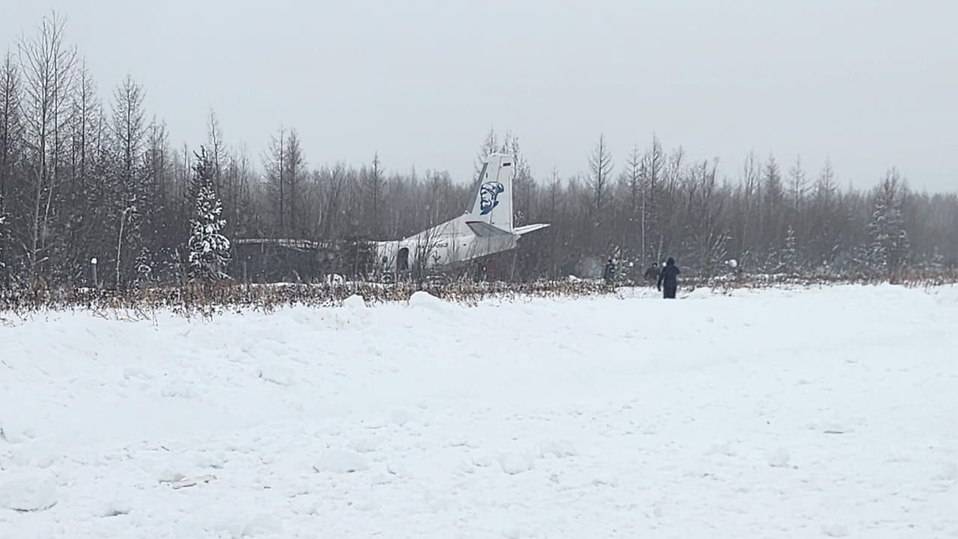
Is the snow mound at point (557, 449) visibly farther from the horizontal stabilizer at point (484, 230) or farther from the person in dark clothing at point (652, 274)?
the person in dark clothing at point (652, 274)

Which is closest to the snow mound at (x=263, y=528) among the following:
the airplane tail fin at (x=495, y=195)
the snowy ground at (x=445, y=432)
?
the snowy ground at (x=445, y=432)

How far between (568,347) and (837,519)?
29.3ft

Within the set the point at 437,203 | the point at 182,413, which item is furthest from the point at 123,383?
the point at 437,203

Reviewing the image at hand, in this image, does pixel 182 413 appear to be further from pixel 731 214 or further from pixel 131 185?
pixel 731 214

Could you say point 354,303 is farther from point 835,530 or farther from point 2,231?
point 2,231

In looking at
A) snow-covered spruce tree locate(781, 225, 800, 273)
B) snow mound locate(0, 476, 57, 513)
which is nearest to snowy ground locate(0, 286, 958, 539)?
snow mound locate(0, 476, 57, 513)

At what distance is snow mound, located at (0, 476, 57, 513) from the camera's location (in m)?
5.53

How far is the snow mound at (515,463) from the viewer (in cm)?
667

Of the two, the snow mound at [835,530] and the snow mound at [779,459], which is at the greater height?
the snow mound at [779,459]

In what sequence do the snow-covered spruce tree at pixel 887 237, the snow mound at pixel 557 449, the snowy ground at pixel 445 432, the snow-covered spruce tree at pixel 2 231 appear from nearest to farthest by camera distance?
the snowy ground at pixel 445 432, the snow mound at pixel 557 449, the snow-covered spruce tree at pixel 2 231, the snow-covered spruce tree at pixel 887 237

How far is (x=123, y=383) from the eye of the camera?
8766mm

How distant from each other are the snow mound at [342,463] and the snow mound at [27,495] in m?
1.94

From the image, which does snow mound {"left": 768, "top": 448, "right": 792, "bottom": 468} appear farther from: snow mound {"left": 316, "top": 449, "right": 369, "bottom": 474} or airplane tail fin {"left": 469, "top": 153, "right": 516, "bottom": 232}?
airplane tail fin {"left": 469, "top": 153, "right": 516, "bottom": 232}

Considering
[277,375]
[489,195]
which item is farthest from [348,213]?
[277,375]
